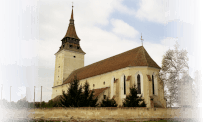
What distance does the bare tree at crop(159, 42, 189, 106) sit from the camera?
945 inches

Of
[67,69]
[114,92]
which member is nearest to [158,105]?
[114,92]

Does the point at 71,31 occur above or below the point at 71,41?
above

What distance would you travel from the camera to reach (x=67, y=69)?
4300 centimetres

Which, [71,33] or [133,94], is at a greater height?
[71,33]

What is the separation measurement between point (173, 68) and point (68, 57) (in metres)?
26.1

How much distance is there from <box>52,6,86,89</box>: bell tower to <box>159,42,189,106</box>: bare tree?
2437 cm

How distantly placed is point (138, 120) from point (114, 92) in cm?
1001

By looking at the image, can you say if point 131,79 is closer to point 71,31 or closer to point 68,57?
point 68,57

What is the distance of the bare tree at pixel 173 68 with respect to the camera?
78.7 ft

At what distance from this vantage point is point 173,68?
25.2 metres

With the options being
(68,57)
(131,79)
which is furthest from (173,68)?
(68,57)

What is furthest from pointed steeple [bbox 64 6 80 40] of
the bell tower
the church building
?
the church building

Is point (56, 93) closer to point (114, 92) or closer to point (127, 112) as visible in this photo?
point (114, 92)
